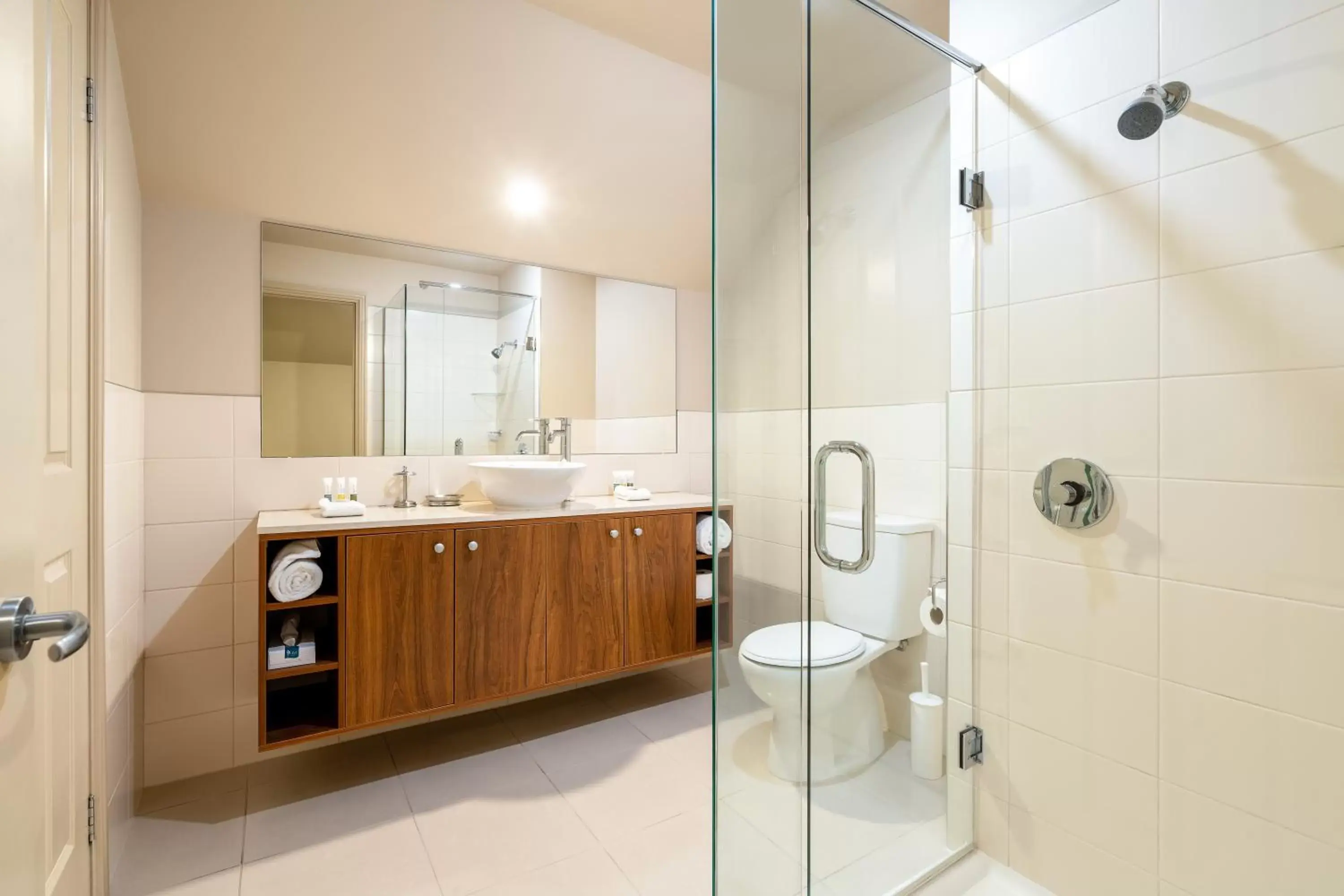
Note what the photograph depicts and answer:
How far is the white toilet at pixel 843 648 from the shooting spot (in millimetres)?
1193

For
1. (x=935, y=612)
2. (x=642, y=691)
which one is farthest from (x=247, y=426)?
(x=935, y=612)

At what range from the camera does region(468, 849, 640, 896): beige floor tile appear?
161 centimetres

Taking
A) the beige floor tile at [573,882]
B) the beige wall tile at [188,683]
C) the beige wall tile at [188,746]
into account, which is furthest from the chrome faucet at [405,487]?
the beige floor tile at [573,882]

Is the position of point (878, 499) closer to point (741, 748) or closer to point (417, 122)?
point (741, 748)

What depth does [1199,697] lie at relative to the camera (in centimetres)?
122

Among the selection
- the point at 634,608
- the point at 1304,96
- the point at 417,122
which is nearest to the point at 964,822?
the point at 634,608

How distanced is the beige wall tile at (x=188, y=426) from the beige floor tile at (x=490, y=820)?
1.33 m

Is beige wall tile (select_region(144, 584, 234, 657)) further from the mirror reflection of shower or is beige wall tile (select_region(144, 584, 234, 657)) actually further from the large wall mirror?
the mirror reflection of shower

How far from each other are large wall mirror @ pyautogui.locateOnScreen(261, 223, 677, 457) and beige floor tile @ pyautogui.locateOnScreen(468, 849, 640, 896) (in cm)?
157

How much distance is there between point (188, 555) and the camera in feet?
6.87

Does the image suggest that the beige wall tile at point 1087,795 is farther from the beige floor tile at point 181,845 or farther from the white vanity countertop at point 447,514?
the beige floor tile at point 181,845

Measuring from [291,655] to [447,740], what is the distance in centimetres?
76

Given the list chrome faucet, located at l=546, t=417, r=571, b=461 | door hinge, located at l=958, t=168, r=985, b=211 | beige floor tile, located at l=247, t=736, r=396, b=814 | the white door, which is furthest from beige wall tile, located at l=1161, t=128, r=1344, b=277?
beige floor tile, located at l=247, t=736, r=396, b=814

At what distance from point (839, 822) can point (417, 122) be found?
94.6 inches
